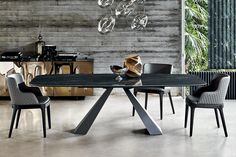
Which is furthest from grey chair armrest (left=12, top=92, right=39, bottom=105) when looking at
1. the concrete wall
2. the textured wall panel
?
the textured wall panel

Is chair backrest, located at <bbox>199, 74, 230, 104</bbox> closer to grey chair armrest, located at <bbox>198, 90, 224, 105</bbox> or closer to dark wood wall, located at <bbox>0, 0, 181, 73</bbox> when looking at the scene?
grey chair armrest, located at <bbox>198, 90, 224, 105</bbox>

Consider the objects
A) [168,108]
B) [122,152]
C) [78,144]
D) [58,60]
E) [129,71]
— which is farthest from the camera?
[58,60]

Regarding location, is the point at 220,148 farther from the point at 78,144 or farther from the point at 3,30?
the point at 3,30

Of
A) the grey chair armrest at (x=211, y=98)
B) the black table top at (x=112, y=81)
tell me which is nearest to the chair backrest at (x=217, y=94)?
the grey chair armrest at (x=211, y=98)

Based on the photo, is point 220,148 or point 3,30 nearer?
point 220,148

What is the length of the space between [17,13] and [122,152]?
16.2 feet

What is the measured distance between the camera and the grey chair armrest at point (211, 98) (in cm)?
588

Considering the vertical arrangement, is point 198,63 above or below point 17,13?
below


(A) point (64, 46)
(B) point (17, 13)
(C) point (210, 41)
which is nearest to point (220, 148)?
(C) point (210, 41)

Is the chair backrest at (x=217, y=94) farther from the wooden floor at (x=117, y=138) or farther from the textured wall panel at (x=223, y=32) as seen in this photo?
the textured wall panel at (x=223, y=32)

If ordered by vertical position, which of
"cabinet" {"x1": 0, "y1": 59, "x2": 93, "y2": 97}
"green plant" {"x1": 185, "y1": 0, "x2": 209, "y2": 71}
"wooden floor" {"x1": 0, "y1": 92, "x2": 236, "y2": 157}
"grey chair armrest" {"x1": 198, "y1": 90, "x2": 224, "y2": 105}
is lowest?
"wooden floor" {"x1": 0, "y1": 92, "x2": 236, "y2": 157}

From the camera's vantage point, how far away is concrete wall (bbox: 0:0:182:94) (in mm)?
9203

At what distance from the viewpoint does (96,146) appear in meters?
5.51

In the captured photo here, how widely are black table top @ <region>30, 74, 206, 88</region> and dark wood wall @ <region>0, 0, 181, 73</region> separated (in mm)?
2809
